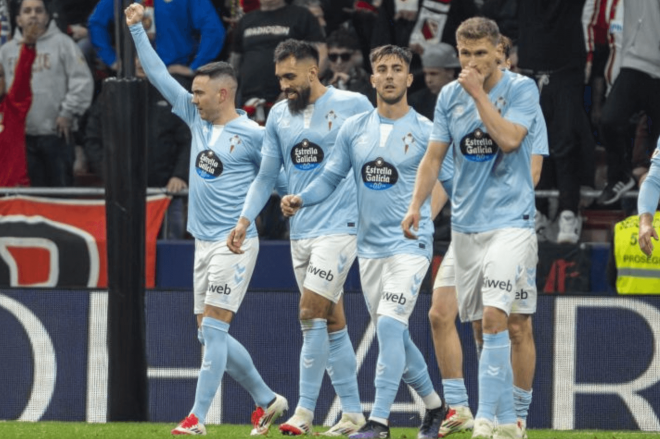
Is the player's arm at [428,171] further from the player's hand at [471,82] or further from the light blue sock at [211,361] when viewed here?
the light blue sock at [211,361]

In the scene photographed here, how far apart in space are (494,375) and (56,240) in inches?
265

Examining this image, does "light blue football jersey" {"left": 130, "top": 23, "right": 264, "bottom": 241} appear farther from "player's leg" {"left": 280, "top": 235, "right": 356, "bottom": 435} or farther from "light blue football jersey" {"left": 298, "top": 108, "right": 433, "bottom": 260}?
"light blue football jersey" {"left": 298, "top": 108, "right": 433, "bottom": 260}

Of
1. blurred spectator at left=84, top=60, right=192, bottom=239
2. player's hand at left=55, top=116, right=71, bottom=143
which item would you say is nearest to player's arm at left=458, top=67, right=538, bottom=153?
blurred spectator at left=84, top=60, right=192, bottom=239

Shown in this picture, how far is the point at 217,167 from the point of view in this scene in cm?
1088

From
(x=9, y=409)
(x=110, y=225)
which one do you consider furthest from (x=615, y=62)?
(x=9, y=409)

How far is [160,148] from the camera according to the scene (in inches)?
590

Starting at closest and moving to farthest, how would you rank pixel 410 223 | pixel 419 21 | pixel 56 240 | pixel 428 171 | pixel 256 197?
pixel 410 223 < pixel 428 171 < pixel 256 197 < pixel 56 240 < pixel 419 21

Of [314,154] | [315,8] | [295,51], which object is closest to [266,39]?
[315,8]

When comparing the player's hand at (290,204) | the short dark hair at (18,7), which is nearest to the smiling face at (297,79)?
the player's hand at (290,204)

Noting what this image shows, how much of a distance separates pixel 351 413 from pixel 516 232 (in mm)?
2175

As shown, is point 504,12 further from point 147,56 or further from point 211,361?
point 211,361

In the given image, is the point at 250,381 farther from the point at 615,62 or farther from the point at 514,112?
the point at 615,62

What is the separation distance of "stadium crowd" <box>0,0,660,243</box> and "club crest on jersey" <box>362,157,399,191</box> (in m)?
3.95

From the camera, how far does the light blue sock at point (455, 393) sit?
413 inches
